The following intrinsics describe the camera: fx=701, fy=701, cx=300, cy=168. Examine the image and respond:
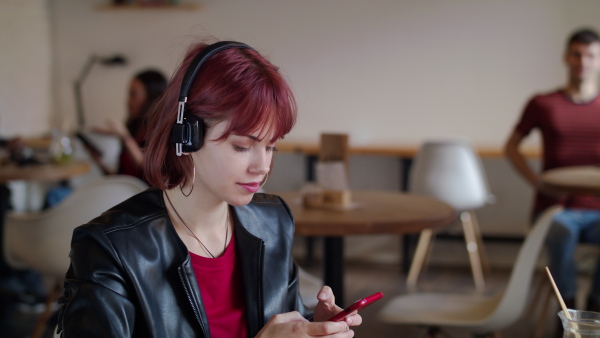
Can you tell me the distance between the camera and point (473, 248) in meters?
4.71

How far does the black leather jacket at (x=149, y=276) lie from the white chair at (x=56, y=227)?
4.14 feet

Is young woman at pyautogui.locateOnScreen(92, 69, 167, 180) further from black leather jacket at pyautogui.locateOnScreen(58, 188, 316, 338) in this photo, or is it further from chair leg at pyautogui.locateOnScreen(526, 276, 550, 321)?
chair leg at pyautogui.locateOnScreen(526, 276, 550, 321)

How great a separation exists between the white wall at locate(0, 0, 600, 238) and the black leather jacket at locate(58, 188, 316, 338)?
3979 millimetres

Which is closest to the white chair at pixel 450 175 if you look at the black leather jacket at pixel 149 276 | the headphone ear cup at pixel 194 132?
the black leather jacket at pixel 149 276

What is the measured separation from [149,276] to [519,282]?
4.72 ft

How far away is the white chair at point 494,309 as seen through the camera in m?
2.22

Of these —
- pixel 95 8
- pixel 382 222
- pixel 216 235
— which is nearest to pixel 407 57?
pixel 95 8

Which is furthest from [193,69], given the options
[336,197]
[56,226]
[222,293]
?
[56,226]

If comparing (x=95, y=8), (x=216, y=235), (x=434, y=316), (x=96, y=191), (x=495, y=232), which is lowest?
(x=495, y=232)

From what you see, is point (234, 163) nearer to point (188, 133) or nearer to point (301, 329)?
point (188, 133)

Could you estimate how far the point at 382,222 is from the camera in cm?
241

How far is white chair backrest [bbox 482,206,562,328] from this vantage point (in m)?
2.22

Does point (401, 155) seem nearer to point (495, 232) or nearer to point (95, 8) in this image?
point (495, 232)

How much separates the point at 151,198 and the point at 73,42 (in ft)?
17.9
